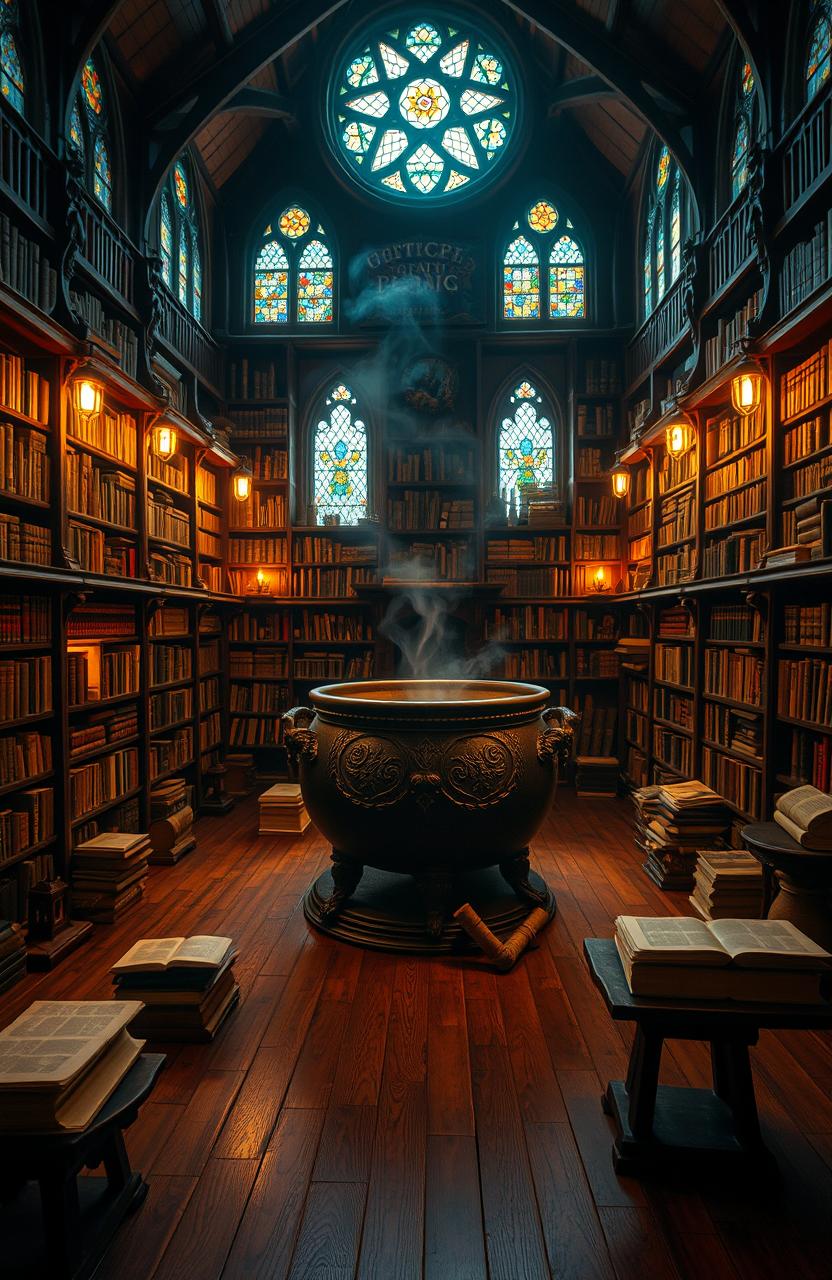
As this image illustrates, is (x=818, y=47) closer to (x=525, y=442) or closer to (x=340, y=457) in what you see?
(x=525, y=442)

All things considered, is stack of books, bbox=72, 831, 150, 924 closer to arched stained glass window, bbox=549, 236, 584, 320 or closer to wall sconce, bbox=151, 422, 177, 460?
wall sconce, bbox=151, 422, 177, 460

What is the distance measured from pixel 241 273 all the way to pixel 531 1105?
24.5 feet

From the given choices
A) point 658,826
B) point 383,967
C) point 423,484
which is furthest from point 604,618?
point 383,967

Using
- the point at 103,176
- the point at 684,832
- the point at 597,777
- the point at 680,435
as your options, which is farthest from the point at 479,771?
the point at 103,176

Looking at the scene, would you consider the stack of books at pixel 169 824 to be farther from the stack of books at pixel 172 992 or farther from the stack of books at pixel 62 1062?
the stack of books at pixel 62 1062

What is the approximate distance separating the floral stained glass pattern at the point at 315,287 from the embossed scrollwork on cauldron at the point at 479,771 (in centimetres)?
574

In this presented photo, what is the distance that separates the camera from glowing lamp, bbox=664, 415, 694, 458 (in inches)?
181

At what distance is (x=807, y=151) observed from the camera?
3.39 m

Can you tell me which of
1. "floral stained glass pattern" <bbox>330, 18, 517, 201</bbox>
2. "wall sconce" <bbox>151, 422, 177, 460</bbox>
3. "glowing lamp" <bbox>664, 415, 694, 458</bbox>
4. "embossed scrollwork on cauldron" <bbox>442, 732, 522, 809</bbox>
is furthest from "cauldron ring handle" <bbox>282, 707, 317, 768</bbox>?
"floral stained glass pattern" <bbox>330, 18, 517, 201</bbox>

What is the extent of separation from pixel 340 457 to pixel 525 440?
1.91 meters

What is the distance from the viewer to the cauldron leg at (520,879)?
3227 mm

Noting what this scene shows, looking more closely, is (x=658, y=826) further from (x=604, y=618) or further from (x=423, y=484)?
(x=423, y=484)

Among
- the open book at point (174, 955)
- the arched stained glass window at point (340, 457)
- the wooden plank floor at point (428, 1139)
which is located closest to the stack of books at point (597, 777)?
the wooden plank floor at point (428, 1139)

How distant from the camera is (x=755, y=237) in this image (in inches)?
149
